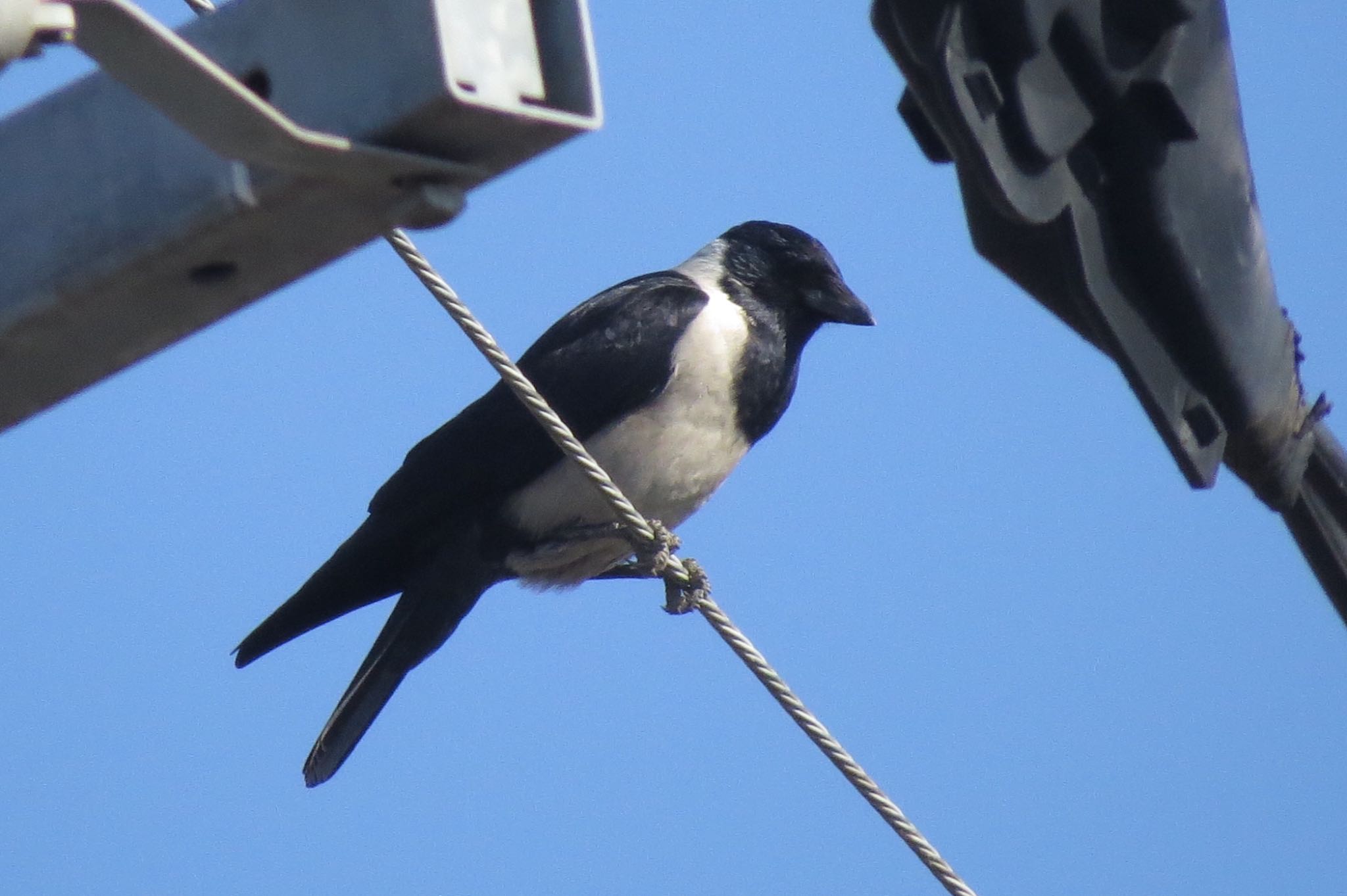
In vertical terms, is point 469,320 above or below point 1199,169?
above

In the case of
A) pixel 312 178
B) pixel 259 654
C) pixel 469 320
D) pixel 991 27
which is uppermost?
pixel 259 654

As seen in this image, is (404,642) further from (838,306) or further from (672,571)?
(838,306)

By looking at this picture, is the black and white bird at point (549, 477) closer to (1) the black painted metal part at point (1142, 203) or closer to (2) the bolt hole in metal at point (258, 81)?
(1) the black painted metal part at point (1142, 203)

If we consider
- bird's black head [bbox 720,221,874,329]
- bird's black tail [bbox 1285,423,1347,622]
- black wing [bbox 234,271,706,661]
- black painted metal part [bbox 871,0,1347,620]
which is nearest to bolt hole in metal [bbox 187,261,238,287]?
black painted metal part [bbox 871,0,1347,620]

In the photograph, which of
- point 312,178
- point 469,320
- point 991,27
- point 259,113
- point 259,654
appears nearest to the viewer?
point 259,113

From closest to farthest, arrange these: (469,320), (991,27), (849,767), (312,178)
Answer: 1. (312,178)
2. (991,27)
3. (469,320)
4. (849,767)

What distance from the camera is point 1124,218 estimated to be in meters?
2.32

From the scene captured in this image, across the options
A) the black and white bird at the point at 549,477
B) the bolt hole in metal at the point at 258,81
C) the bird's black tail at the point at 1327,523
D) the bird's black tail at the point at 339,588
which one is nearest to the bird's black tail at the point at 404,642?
the black and white bird at the point at 549,477

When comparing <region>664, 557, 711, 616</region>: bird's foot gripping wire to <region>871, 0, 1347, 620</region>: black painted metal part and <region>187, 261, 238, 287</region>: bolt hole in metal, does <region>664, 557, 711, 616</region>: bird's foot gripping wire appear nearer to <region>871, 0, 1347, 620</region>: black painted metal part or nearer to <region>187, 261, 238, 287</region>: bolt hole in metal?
<region>871, 0, 1347, 620</region>: black painted metal part

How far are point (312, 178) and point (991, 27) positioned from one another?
80 centimetres

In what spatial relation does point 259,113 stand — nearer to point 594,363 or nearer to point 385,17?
point 385,17

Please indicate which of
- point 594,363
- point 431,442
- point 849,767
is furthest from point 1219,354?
point 431,442

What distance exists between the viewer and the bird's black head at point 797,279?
5.75 meters

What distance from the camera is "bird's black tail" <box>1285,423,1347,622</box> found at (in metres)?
2.76
